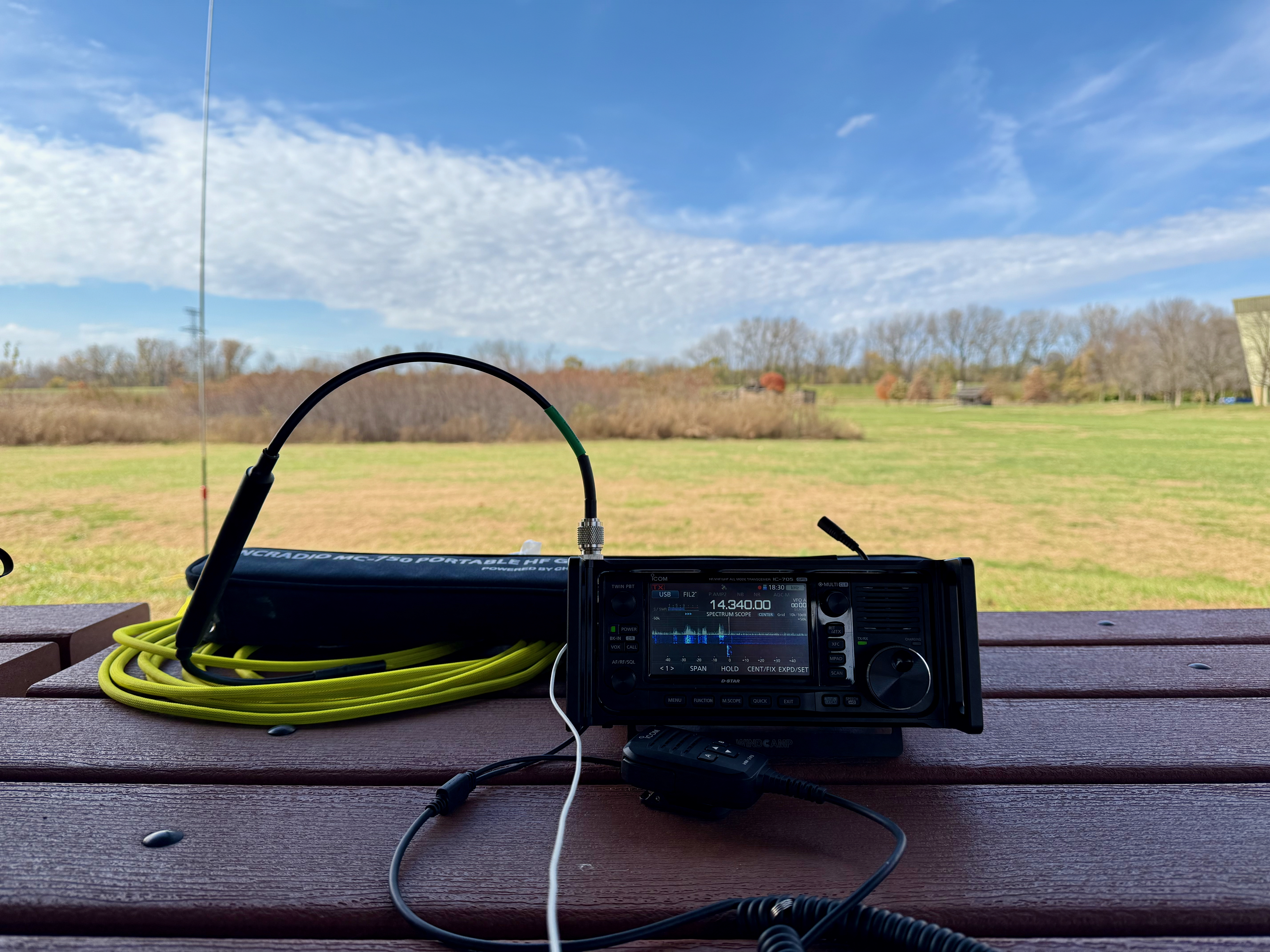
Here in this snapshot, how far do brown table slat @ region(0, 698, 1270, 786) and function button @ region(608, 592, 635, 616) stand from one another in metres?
0.13

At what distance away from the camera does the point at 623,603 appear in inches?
24.4

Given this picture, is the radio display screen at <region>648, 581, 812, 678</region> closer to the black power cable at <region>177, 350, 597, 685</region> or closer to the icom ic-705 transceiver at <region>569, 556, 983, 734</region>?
the icom ic-705 transceiver at <region>569, 556, 983, 734</region>

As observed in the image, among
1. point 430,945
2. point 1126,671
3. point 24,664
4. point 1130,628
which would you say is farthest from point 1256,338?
point 24,664

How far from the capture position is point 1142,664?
888 mm

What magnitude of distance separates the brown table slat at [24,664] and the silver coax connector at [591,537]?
0.73 metres

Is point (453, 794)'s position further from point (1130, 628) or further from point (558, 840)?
point (1130, 628)

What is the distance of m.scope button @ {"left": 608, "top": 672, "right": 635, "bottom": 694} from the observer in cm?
61

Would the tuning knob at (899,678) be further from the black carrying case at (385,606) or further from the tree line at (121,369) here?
the tree line at (121,369)

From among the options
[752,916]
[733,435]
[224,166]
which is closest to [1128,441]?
[733,435]

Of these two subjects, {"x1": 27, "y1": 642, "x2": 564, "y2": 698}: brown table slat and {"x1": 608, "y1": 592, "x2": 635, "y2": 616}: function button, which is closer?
{"x1": 608, "y1": 592, "x2": 635, "y2": 616}: function button

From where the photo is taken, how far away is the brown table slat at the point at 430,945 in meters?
0.40

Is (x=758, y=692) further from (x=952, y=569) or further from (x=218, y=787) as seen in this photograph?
(x=218, y=787)

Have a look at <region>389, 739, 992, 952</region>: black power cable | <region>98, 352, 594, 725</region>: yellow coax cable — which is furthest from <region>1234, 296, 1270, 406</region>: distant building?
<region>389, 739, 992, 952</region>: black power cable

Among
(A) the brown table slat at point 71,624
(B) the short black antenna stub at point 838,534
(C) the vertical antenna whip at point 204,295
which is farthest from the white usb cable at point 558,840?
(C) the vertical antenna whip at point 204,295
